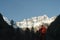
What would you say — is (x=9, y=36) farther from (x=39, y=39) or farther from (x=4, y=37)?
(x=39, y=39)

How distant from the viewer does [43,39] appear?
4953 centimetres

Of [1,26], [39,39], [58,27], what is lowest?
[39,39]

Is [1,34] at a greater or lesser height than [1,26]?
Answer: lesser

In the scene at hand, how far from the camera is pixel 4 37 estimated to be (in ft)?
194

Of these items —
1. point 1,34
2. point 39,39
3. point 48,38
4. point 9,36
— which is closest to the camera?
point 39,39

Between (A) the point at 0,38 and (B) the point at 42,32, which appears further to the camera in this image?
(A) the point at 0,38

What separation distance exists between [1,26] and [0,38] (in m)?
Answer: 12.9

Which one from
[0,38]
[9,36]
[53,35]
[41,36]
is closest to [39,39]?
[41,36]

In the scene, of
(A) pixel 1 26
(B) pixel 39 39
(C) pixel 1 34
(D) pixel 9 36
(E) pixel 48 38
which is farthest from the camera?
(A) pixel 1 26

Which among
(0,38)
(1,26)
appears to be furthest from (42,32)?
(1,26)

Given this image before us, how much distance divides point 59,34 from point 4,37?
53.2 ft

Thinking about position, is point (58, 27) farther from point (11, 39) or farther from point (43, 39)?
point (11, 39)

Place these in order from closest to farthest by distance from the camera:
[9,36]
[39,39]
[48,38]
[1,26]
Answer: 1. [39,39]
2. [48,38]
3. [9,36]
4. [1,26]

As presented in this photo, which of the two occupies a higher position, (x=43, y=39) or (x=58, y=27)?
(x=58, y=27)
